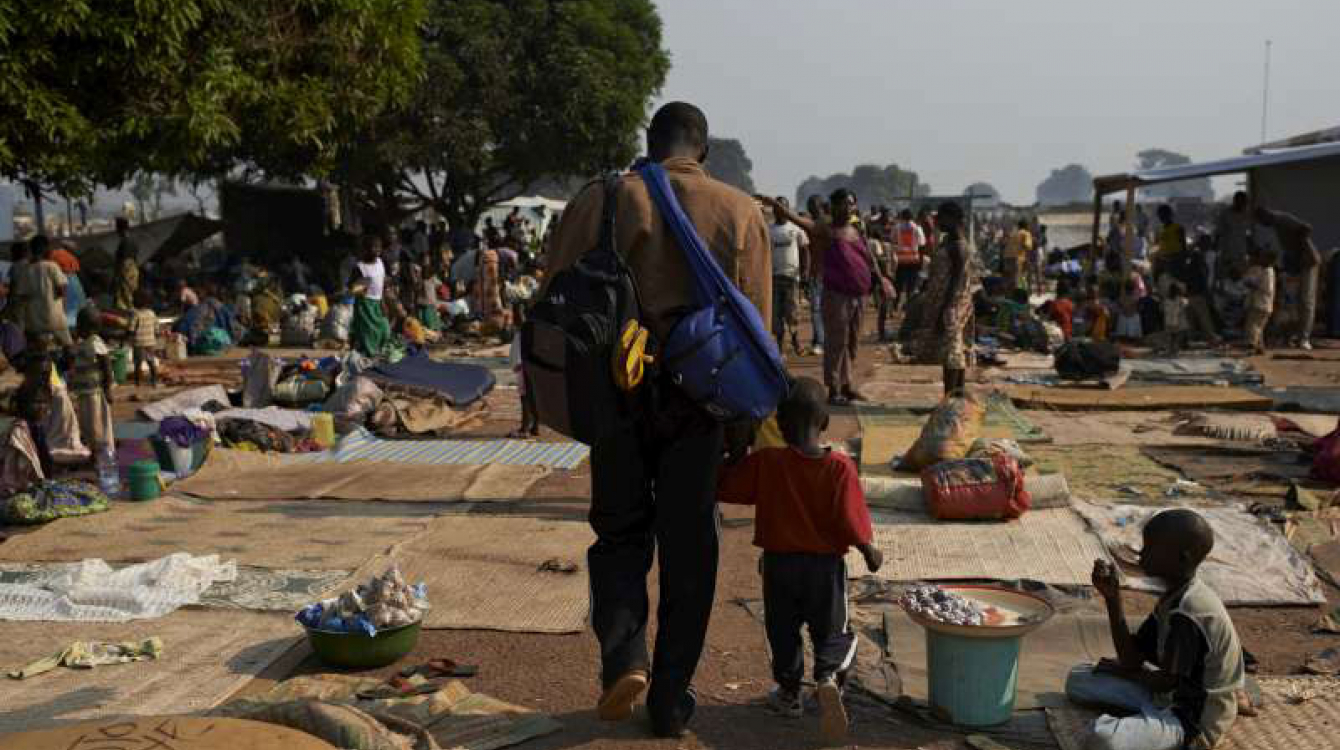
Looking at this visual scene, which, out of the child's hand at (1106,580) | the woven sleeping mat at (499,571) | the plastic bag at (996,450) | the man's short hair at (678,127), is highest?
the man's short hair at (678,127)

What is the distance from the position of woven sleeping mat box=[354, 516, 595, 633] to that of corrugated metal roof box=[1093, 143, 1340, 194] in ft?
48.1

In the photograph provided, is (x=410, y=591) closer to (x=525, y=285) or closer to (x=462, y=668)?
(x=462, y=668)

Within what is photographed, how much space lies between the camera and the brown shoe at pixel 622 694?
12.2 feet

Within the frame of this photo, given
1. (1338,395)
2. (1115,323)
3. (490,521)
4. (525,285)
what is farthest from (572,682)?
(525,285)

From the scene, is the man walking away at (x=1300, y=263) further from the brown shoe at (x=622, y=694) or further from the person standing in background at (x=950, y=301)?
the brown shoe at (x=622, y=694)

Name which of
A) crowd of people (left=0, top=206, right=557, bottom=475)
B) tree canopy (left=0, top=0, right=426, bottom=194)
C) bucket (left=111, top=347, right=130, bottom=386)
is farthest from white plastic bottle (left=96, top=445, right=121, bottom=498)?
bucket (left=111, top=347, right=130, bottom=386)

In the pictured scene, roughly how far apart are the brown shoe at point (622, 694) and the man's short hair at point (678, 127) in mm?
1648

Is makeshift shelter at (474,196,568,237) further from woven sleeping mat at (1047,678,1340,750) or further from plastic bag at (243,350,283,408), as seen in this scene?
woven sleeping mat at (1047,678,1340,750)

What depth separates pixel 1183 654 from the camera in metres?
3.79

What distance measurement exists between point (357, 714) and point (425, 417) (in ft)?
22.7

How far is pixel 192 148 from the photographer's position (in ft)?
35.8

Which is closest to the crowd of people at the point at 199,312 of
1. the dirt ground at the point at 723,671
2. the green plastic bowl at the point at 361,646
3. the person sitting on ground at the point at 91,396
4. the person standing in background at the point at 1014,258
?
the person sitting on ground at the point at 91,396

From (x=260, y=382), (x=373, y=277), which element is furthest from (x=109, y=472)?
(x=373, y=277)

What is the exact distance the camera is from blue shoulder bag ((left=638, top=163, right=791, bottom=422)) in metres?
3.62
